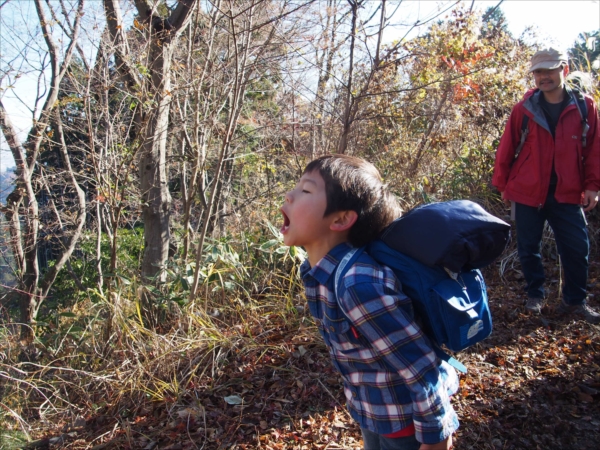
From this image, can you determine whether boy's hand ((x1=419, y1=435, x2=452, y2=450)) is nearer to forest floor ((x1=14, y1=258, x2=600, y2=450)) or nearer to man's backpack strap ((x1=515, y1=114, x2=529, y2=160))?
forest floor ((x1=14, y1=258, x2=600, y2=450))

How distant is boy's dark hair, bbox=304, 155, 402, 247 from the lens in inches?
59.9

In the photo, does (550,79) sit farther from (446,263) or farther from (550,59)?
(446,263)

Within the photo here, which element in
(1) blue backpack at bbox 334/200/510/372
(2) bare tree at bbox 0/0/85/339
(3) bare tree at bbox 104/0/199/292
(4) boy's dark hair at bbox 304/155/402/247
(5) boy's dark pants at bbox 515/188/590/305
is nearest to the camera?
(1) blue backpack at bbox 334/200/510/372

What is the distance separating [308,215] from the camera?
1.53m

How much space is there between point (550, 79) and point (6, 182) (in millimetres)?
5197

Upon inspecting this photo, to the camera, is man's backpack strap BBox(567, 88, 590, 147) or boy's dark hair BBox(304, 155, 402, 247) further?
man's backpack strap BBox(567, 88, 590, 147)

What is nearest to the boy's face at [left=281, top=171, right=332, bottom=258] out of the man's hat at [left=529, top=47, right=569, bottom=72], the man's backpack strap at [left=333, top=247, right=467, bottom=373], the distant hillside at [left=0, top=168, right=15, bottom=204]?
the man's backpack strap at [left=333, top=247, right=467, bottom=373]

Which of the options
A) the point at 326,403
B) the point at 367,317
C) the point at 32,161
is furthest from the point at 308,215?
the point at 32,161

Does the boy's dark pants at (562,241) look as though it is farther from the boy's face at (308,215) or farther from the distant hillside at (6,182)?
the distant hillside at (6,182)

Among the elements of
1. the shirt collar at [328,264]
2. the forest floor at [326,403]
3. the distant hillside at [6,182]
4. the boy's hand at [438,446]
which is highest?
the distant hillside at [6,182]

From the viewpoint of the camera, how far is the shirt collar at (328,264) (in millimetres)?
1468

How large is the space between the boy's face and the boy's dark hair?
2 cm

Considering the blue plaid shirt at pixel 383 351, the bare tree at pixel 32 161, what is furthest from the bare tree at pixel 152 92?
the blue plaid shirt at pixel 383 351

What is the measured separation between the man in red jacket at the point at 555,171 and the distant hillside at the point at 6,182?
187 inches
